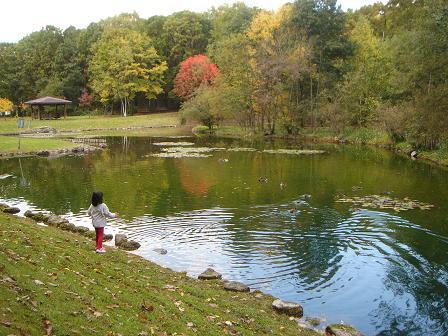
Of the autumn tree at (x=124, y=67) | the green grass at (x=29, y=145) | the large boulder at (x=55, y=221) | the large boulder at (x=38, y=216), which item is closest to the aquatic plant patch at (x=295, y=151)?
the green grass at (x=29, y=145)

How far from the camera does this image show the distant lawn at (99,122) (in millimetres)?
73956

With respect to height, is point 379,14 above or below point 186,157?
above

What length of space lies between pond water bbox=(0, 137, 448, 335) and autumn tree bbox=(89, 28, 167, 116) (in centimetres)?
5811

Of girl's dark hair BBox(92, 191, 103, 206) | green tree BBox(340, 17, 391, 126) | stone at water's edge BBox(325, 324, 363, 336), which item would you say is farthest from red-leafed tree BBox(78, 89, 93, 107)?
stone at water's edge BBox(325, 324, 363, 336)

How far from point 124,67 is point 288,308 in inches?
3532

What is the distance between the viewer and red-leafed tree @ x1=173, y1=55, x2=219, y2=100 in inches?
3469

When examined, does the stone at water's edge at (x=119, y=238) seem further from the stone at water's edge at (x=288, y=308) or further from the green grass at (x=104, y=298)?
the stone at water's edge at (x=288, y=308)

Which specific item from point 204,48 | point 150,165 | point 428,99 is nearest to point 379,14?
point 204,48

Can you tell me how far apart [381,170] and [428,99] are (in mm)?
7062

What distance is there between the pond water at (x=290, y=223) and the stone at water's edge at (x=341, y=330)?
760 mm

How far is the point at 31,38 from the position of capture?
113062mm

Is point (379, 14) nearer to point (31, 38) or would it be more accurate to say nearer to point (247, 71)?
point (247, 71)

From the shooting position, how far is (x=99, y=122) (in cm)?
8325

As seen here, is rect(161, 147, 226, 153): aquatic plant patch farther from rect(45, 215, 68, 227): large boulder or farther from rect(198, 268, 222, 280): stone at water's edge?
rect(198, 268, 222, 280): stone at water's edge
